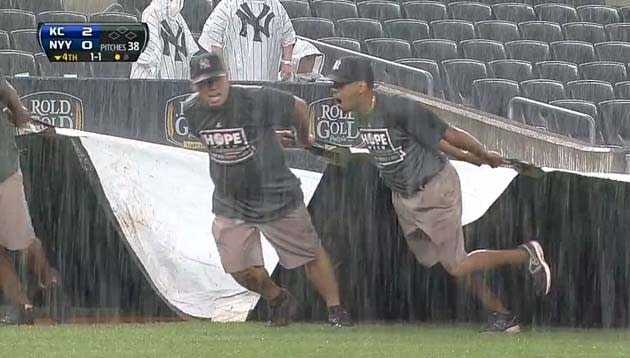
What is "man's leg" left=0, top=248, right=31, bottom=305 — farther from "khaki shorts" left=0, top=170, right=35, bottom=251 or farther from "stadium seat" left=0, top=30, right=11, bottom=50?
"stadium seat" left=0, top=30, right=11, bottom=50

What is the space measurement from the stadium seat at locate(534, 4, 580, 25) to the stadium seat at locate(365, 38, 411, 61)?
3.54 metres

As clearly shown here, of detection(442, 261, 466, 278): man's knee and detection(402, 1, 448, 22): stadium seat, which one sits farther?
detection(402, 1, 448, 22): stadium seat

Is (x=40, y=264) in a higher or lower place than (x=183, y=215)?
lower

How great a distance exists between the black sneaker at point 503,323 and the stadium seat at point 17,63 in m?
5.89

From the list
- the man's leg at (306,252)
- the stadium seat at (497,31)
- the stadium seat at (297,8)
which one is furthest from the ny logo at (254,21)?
the stadium seat at (497,31)

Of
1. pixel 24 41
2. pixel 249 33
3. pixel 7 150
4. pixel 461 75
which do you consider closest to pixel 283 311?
pixel 7 150

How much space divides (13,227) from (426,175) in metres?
2.66

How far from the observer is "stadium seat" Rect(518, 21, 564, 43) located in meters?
18.4

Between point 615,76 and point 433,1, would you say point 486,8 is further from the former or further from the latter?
point 615,76

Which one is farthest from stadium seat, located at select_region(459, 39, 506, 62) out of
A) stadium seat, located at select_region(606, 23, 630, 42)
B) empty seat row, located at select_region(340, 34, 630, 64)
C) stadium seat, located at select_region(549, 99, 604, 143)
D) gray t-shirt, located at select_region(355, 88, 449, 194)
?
gray t-shirt, located at select_region(355, 88, 449, 194)

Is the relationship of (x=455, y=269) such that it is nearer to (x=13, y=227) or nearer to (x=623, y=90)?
(x=13, y=227)

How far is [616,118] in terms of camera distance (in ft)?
50.8

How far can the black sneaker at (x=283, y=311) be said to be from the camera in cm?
889

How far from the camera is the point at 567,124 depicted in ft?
47.9
